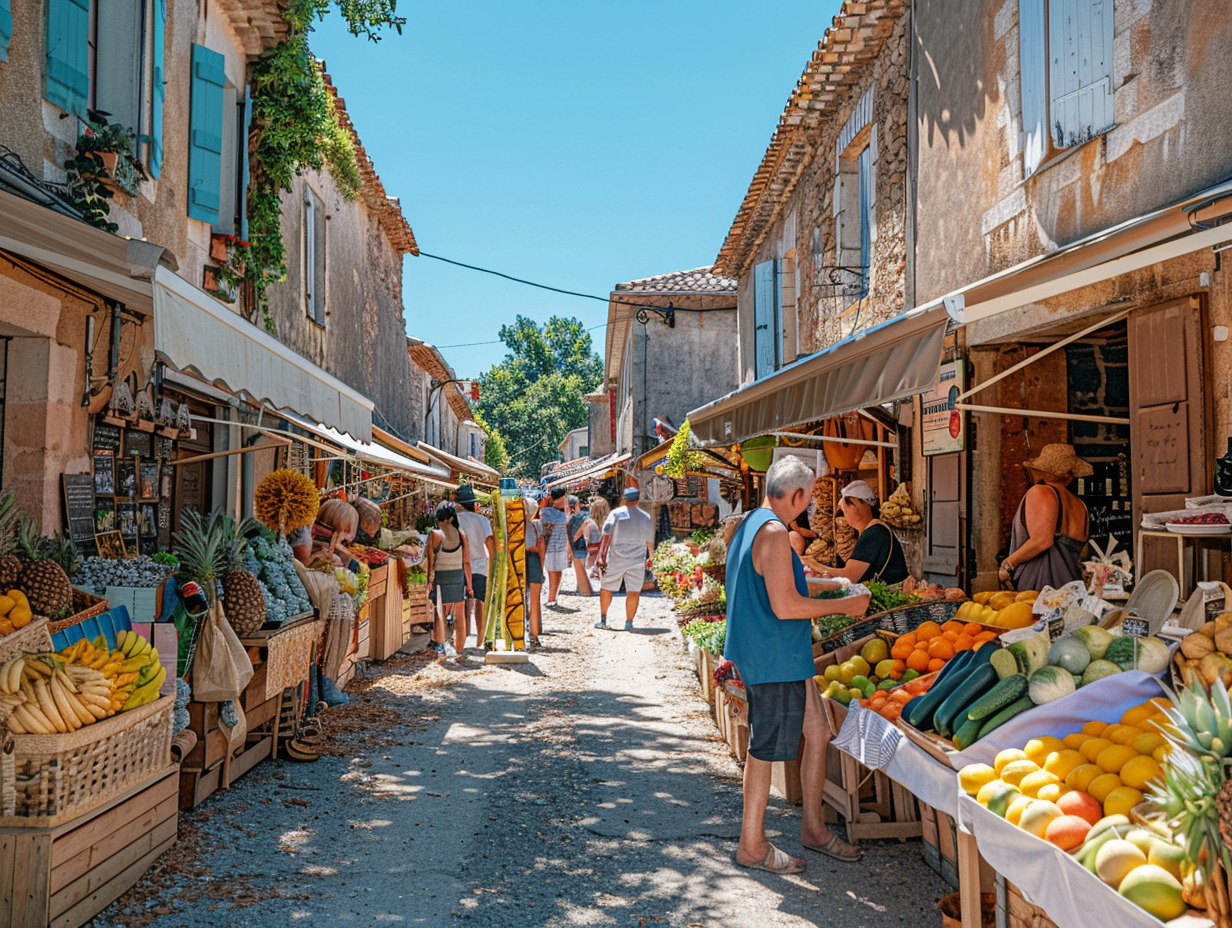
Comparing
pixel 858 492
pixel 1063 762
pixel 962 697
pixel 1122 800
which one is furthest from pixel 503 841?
pixel 858 492

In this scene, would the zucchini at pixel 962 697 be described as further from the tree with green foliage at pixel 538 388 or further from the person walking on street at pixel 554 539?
the tree with green foliage at pixel 538 388

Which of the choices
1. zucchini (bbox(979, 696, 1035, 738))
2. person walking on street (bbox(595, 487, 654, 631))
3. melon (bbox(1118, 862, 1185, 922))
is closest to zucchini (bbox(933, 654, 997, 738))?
zucchini (bbox(979, 696, 1035, 738))

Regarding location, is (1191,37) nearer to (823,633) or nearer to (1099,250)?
(1099,250)

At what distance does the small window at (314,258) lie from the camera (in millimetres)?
11930

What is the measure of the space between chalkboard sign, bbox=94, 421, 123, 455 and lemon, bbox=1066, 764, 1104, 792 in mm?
6172

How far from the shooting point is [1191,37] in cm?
445

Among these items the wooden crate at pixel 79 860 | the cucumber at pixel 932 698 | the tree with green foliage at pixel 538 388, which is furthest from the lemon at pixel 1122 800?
the tree with green foliage at pixel 538 388

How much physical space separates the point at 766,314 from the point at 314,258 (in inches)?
258

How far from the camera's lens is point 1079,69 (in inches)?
213

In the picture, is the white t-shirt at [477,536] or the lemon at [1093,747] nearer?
the lemon at [1093,747]

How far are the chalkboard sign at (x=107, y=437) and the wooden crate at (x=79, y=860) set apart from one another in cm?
304

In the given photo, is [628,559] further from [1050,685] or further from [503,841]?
[1050,685]

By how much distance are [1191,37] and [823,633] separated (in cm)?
357

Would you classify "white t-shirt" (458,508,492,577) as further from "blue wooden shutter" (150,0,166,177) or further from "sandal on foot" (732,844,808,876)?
"sandal on foot" (732,844,808,876)
